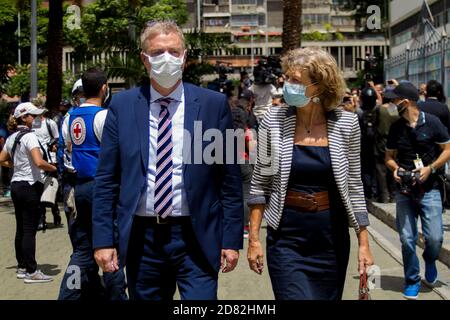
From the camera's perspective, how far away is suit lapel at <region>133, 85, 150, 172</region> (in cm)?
443

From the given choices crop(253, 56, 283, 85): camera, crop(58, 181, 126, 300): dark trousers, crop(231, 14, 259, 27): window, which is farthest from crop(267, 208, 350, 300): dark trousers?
crop(231, 14, 259, 27): window

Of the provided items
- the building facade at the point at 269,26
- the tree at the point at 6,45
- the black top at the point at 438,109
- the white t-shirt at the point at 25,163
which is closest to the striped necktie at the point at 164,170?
the white t-shirt at the point at 25,163

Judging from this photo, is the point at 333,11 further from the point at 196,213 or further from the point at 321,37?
the point at 196,213

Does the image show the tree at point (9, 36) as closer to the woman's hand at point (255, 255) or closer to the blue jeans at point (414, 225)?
the blue jeans at point (414, 225)

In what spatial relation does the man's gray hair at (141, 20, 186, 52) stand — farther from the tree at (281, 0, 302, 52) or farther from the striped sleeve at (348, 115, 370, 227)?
the tree at (281, 0, 302, 52)

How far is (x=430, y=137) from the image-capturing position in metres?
7.70

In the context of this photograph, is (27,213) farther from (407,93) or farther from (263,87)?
(263,87)

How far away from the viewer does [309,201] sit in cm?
473

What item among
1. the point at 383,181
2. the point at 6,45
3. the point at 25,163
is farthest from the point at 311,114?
the point at 6,45

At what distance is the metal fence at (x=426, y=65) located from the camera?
16.0 metres

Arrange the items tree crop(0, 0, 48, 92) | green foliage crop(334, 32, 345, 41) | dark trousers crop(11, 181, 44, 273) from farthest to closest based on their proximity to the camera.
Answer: green foliage crop(334, 32, 345, 41) < tree crop(0, 0, 48, 92) < dark trousers crop(11, 181, 44, 273)

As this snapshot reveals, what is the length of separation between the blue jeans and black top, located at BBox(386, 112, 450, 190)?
0.16m

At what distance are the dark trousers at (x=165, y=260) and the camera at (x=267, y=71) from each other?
33.6 feet
